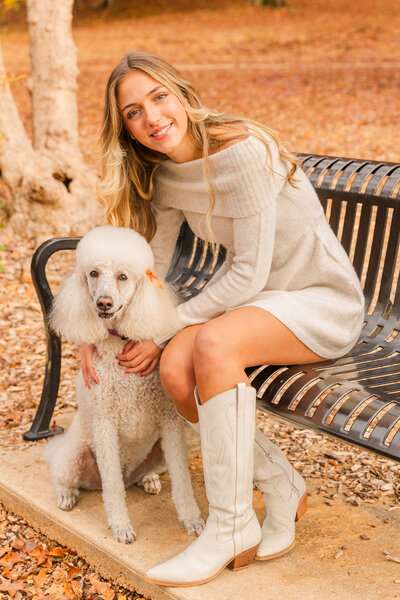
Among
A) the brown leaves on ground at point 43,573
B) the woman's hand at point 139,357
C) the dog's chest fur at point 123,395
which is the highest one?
the woman's hand at point 139,357

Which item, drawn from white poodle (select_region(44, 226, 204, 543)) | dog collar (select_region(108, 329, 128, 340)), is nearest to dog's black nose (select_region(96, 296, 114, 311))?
white poodle (select_region(44, 226, 204, 543))

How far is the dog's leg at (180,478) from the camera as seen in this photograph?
289 centimetres

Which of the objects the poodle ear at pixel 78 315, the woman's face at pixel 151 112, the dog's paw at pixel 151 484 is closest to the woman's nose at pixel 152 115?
the woman's face at pixel 151 112

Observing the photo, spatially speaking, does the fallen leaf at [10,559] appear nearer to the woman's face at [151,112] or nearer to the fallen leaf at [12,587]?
the fallen leaf at [12,587]

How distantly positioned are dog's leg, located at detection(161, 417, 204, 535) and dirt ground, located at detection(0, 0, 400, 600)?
370 millimetres

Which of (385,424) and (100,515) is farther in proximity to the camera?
(100,515)

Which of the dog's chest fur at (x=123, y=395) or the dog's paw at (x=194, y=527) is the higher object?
the dog's chest fur at (x=123, y=395)

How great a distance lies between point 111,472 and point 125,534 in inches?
9.5

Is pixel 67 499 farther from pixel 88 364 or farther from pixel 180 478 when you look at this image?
pixel 88 364

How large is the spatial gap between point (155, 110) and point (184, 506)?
60.5 inches

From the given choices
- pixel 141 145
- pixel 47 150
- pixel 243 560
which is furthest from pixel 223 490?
pixel 47 150

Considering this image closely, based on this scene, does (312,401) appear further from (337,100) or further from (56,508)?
(337,100)

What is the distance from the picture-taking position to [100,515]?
3074 millimetres

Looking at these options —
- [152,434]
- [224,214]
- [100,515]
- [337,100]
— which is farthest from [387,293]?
[337,100]
